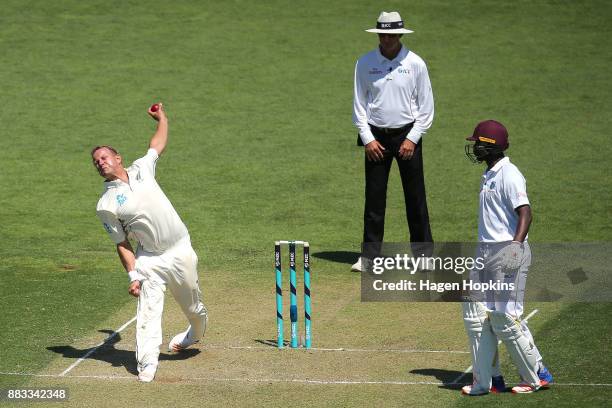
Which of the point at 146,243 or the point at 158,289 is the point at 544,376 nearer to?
the point at 158,289

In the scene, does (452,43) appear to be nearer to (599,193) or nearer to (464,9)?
(464,9)

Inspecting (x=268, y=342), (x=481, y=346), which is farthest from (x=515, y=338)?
(x=268, y=342)

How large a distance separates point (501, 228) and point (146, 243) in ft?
9.50

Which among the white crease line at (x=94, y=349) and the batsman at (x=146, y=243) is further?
the white crease line at (x=94, y=349)

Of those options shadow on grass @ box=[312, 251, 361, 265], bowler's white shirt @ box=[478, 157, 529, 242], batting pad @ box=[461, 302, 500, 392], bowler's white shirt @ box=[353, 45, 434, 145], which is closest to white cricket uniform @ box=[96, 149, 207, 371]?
batting pad @ box=[461, 302, 500, 392]

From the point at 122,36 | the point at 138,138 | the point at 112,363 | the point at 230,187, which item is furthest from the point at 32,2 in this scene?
the point at 112,363

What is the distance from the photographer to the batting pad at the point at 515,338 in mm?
8820

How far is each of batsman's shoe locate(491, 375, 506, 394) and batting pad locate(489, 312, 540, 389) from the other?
232 millimetres

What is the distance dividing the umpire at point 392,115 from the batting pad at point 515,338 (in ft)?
12.3

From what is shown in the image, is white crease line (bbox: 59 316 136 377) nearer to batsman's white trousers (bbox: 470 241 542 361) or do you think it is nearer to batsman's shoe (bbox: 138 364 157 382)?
batsman's shoe (bbox: 138 364 157 382)

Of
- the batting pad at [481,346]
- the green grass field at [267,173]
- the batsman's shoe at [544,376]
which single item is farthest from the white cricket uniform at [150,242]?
the batsman's shoe at [544,376]

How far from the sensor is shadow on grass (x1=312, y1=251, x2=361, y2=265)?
13.2 m

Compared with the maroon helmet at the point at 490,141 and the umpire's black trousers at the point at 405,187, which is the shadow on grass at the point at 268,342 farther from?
the maroon helmet at the point at 490,141

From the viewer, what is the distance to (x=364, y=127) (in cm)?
1240
